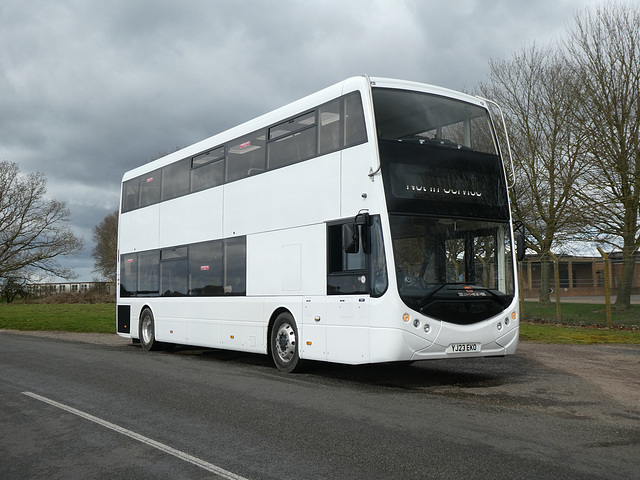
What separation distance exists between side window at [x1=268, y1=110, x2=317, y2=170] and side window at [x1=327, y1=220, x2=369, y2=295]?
5.01 ft

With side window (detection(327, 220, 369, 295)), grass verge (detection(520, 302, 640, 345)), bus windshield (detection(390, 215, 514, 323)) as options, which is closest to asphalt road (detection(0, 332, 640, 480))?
bus windshield (detection(390, 215, 514, 323))

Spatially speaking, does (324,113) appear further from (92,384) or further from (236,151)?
(92,384)

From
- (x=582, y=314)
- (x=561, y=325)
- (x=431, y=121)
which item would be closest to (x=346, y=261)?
(x=431, y=121)

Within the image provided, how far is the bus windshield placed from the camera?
30.2 feet

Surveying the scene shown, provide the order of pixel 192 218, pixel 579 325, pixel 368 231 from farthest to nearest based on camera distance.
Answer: pixel 579 325, pixel 192 218, pixel 368 231

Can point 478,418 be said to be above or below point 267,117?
below

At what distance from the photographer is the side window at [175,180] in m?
14.8

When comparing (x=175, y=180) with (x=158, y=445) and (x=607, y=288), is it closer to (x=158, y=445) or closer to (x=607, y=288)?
(x=158, y=445)

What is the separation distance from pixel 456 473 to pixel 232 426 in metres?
2.59

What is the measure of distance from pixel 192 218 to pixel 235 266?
2.17 metres

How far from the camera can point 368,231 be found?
9.42m

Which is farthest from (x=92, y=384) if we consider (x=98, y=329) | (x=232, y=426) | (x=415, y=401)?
(x=98, y=329)

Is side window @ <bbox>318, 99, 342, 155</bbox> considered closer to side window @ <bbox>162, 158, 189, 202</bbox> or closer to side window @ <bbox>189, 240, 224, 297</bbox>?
side window @ <bbox>189, 240, 224, 297</bbox>

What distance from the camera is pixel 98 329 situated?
24375 mm
